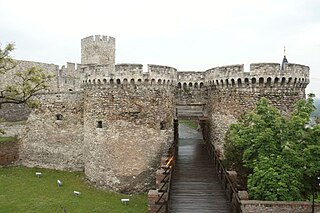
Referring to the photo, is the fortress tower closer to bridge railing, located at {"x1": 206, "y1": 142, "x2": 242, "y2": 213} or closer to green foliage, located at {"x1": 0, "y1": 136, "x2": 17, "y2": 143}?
green foliage, located at {"x1": 0, "y1": 136, "x2": 17, "y2": 143}

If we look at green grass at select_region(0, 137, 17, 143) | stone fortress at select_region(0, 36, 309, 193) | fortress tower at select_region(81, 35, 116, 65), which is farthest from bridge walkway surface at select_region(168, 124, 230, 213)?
fortress tower at select_region(81, 35, 116, 65)

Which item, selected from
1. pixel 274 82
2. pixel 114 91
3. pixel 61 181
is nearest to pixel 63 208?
pixel 61 181

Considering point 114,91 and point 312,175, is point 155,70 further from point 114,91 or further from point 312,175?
point 312,175

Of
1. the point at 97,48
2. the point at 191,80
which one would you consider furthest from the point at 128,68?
the point at 97,48

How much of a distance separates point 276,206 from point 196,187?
3533 mm

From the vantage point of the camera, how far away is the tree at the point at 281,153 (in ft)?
38.7

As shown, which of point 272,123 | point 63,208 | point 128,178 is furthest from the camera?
point 128,178

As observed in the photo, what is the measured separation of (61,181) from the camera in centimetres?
1955

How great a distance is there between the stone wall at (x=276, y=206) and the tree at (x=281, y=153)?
32 centimetres

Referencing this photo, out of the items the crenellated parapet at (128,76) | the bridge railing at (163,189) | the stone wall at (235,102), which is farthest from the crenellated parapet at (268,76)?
the bridge railing at (163,189)

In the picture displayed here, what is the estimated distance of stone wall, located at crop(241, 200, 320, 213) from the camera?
38.3ft

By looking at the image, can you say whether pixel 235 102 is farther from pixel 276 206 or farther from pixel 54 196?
pixel 54 196

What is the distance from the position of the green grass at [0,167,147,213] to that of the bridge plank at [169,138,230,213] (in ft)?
7.44

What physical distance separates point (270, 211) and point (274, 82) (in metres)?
6.51
